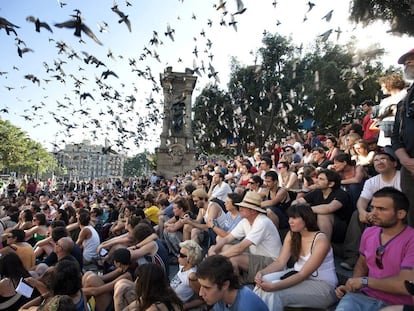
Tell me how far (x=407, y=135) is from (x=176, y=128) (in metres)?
26.7

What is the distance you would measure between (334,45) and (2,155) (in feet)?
196

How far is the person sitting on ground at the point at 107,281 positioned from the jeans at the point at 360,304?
2803mm

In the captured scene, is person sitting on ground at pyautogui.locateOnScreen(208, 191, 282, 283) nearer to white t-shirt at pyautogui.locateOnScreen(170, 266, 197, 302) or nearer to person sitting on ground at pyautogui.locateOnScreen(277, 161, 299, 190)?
white t-shirt at pyautogui.locateOnScreen(170, 266, 197, 302)

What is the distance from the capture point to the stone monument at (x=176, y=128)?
28.4 meters

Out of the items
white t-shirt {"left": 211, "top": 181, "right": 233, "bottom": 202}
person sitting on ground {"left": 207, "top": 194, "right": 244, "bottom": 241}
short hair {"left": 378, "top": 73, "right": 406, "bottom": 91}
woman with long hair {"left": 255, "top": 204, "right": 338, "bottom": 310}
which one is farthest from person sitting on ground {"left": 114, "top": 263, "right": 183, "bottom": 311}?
white t-shirt {"left": 211, "top": 181, "right": 233, "bottom": 202}

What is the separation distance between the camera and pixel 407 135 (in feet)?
9.92

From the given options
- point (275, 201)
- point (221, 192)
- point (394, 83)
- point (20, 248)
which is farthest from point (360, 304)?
point (221, 192)

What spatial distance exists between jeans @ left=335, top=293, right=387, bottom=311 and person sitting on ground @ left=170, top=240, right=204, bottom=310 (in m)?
2.09

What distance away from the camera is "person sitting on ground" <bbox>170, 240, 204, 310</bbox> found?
4699mm

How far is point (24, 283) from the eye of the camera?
4.49 m

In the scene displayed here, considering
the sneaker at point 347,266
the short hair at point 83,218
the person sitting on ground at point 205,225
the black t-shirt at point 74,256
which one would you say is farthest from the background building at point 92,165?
the sneaker at point 347,266

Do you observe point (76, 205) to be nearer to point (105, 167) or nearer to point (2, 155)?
point (2, 155)

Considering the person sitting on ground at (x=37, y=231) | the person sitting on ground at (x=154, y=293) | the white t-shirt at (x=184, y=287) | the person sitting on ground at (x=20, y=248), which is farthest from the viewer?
the person sitting on ground at (x=37, y=231)

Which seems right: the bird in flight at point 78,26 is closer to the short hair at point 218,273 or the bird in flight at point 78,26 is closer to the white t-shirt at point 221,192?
the white t-shirt at point 221,192
